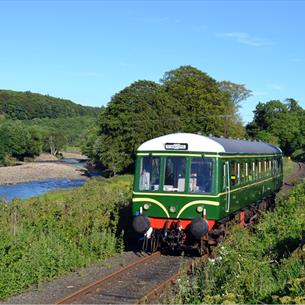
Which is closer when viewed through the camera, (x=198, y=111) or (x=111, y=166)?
(x=111, y=166)

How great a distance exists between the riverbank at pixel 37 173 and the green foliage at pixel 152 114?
15229 mm

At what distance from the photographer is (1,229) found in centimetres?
1344

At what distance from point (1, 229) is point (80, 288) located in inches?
147

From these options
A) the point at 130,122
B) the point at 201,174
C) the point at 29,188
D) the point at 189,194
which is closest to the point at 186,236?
the point at 189,194

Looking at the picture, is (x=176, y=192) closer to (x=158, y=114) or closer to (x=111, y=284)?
(x=111, y=284)

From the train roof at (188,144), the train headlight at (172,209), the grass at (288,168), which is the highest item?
the train roof at (188,144)

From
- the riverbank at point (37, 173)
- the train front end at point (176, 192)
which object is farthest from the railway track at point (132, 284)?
the riverbank at point (37, 173)

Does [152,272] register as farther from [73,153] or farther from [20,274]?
[73,153]

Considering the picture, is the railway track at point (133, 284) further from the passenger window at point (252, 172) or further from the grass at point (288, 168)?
the grass at point (288, 168)

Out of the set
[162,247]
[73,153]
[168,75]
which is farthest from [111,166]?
[73,153]

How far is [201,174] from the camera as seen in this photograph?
1385 cm

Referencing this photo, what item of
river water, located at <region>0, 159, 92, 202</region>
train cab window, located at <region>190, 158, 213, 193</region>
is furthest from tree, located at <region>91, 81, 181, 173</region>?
train cab window, located at <region>190, 158, 213, 193</region>

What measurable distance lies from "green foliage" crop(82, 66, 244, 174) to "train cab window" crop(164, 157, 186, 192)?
43637 mm

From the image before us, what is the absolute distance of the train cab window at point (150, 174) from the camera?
14.2 m
